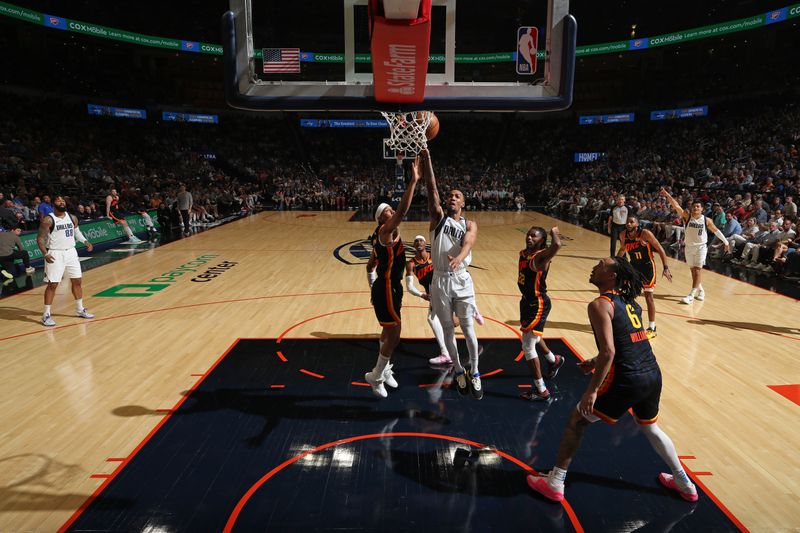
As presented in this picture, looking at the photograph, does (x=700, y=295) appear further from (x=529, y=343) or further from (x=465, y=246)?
(x=465, y=246)

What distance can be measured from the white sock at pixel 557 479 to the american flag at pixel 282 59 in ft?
16.0

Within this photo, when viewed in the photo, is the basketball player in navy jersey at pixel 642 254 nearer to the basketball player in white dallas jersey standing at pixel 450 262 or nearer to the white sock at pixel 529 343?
the white sock at pixel 529 343

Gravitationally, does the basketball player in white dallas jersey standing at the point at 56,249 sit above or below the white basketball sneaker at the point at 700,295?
above

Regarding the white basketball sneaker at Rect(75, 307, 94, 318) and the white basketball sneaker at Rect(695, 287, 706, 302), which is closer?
the white basketball sneaker at Rect(75, 307, 94, 318)

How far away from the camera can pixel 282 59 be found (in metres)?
6.20

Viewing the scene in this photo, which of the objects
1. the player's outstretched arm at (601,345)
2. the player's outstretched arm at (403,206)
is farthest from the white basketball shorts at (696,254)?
the player's outstretched arm at (601,345)

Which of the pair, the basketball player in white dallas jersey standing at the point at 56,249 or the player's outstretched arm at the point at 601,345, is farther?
the basketball player in white dallas jersey standing at the point at 56,249

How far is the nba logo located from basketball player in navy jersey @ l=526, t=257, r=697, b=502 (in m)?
3.22

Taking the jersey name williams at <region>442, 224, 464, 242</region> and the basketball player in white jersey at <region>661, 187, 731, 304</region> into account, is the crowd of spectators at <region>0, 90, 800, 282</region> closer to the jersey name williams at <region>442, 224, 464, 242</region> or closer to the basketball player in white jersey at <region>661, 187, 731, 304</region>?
the basketball player in white jersey at <region>661, 187, 731, 304</region>

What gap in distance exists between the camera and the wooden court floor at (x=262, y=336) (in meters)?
3.95

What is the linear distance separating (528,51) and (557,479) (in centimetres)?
465

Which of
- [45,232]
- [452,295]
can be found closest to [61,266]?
[45,232]

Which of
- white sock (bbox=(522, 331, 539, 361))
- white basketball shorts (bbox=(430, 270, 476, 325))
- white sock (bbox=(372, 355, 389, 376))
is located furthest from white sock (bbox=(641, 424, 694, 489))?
white sock (bbox=(372, 355, 389, 376))

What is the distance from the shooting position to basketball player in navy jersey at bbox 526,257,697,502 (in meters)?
3.21
